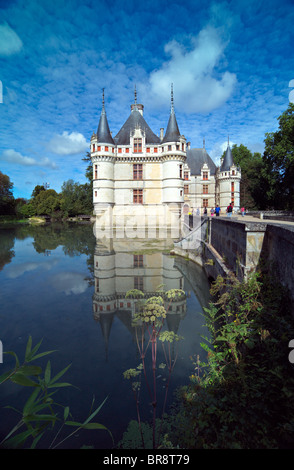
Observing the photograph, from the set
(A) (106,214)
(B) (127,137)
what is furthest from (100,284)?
(B) (127,137)

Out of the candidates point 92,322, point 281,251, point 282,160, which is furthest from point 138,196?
point 281,251

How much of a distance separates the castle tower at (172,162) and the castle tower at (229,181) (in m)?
12.4

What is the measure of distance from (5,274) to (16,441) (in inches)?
424

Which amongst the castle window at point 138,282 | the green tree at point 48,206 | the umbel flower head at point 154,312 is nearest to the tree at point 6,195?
the green tree at point 48,206

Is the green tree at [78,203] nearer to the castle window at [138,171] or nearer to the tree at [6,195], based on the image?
the tree at [6,195]

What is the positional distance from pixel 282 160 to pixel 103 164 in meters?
17.9

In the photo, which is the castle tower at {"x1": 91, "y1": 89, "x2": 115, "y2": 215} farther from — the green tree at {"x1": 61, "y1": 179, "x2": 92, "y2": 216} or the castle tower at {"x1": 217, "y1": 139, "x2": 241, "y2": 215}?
the green tree at {"x1": 61, "y1": 179, "x2": 92, "y2": 216}

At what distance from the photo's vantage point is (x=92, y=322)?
627cm

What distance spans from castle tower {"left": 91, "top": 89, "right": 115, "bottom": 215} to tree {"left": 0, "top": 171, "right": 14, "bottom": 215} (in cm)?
3232

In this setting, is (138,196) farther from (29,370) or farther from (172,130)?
(29,370)

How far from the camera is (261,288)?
4176 millimetres

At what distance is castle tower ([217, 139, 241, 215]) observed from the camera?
35000 millimetres

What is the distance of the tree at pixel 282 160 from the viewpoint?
19312 mm
